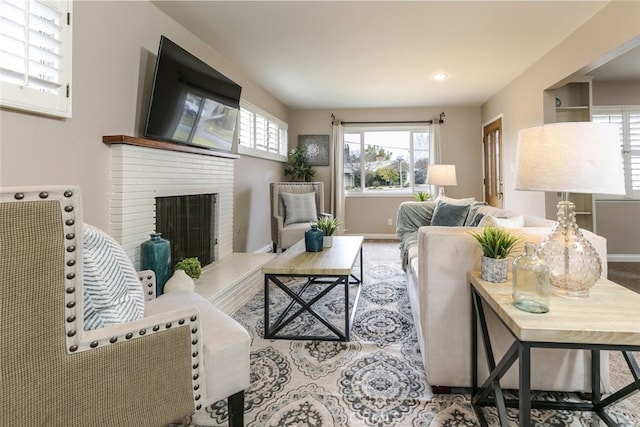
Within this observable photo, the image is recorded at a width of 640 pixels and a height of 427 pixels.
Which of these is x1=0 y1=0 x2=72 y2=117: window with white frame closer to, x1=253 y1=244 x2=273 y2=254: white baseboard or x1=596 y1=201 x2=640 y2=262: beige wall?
x1=253 y1=244 x2=273 y2=254: white baseboard

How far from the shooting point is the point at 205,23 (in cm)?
298

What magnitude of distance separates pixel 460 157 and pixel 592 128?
5279 mm

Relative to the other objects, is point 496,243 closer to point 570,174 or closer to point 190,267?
point 570,174

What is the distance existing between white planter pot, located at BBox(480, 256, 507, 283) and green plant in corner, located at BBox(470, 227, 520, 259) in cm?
2

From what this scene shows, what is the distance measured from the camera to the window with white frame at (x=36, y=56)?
1611mm

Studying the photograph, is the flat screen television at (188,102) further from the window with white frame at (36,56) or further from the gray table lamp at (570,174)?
the gray table lamp at (570,174)

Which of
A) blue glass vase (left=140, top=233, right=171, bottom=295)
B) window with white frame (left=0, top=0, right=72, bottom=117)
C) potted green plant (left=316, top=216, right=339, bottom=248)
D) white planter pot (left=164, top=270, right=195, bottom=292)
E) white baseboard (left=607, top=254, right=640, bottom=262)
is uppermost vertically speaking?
window with white frame (left=0, top=0, right=72, bottom=117)

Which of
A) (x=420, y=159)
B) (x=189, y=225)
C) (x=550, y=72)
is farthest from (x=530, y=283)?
(x=420, y=159)

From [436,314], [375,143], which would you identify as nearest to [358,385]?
[436,314]

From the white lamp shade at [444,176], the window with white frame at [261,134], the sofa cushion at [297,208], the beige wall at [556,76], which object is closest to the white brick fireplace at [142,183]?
the window with white frame at [261,134]

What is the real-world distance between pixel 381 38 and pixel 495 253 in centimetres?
251

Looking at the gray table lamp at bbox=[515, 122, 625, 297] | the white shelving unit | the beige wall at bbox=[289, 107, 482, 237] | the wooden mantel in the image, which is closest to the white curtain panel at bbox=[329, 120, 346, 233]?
the beige wall at bbox=[289, 107, 482, 237]

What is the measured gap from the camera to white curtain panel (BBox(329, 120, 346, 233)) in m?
6.29

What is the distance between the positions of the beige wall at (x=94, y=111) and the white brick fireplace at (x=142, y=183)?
0.23ft
